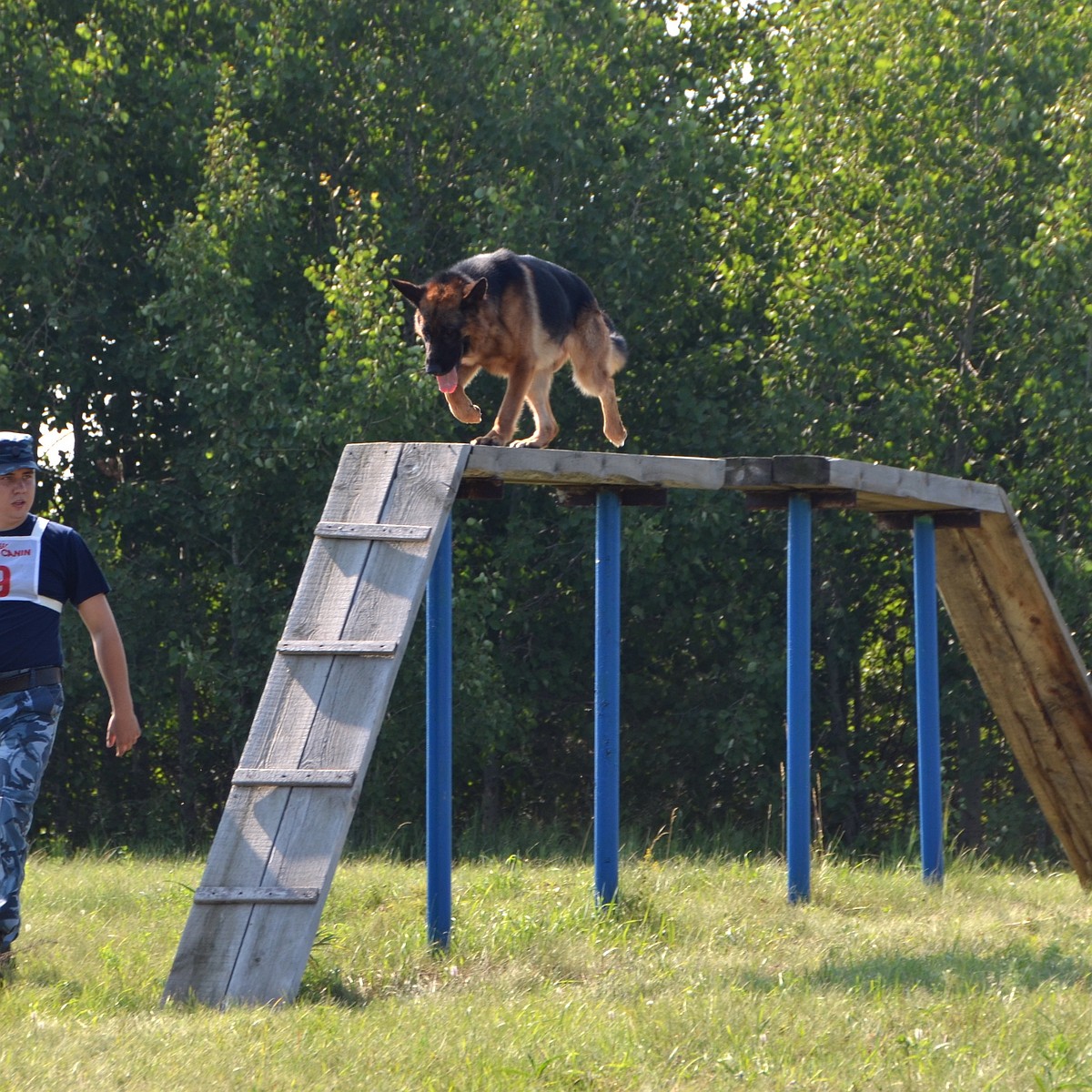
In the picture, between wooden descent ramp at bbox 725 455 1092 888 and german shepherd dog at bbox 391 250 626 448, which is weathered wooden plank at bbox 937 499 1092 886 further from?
german shepherd dog at bbox 391 250 626 448

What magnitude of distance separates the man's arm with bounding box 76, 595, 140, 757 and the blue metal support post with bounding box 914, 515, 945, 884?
176 inches

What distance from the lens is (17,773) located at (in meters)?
4.96

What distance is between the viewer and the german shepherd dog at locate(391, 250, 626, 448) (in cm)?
644

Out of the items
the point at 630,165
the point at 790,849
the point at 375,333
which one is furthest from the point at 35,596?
the point at 630,165

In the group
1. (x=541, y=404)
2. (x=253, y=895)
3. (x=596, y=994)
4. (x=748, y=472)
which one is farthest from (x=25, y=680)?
(x=748, y=472)

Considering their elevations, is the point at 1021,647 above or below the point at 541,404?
below

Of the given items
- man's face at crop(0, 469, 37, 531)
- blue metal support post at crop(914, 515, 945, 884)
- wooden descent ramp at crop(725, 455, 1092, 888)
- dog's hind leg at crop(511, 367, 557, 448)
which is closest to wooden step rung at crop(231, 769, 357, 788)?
man's face at crop(0, 469, 37, 531)

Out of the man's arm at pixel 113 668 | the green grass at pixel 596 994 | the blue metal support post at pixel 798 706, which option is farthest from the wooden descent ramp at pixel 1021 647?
the man's arm at pixel 113 668

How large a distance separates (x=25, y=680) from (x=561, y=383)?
32.2ft

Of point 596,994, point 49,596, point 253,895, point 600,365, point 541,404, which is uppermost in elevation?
point 600,365

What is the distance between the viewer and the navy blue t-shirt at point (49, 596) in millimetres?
5020

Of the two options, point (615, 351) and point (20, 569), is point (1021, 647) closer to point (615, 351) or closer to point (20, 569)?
point (615, 351)

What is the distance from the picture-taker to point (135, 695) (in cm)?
1343

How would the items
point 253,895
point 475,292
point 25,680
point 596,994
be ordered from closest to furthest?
point 253,895, point 596,994, point 25,680, point 475,292
